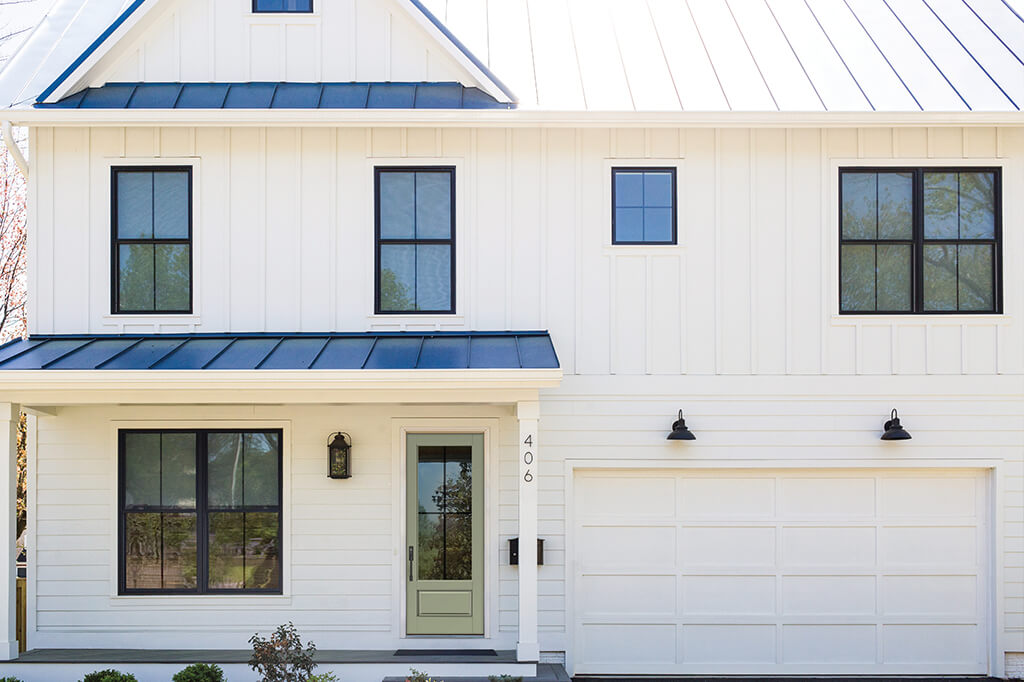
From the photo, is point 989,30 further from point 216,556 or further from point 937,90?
point 216,556

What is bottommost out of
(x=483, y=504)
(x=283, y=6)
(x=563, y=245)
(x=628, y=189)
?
(x=483, y=504)

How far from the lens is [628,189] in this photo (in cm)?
1041

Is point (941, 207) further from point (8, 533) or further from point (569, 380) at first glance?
point (8, 533)

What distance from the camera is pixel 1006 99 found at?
10.2m

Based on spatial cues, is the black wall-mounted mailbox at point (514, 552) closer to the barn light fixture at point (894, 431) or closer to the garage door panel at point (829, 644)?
the garage door panel at point (829, 644)

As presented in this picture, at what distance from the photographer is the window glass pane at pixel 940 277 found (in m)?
10.4

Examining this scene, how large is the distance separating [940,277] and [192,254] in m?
7.90

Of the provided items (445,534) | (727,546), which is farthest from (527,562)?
(727,546)

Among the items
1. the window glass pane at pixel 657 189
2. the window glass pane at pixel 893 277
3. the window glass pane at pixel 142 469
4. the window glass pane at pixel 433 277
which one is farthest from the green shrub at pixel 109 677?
A: the window glass pane at pixel 893 277

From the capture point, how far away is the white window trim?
10.3 meters

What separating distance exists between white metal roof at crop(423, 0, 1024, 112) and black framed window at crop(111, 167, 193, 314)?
3702 millimetres

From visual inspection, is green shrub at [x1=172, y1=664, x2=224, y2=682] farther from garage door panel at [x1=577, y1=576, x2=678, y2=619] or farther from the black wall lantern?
garage door panel at [x1=577, y1=576, x2=678, y2=619]

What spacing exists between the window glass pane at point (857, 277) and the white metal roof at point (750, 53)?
1472 mm

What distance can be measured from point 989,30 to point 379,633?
31.9 feet
